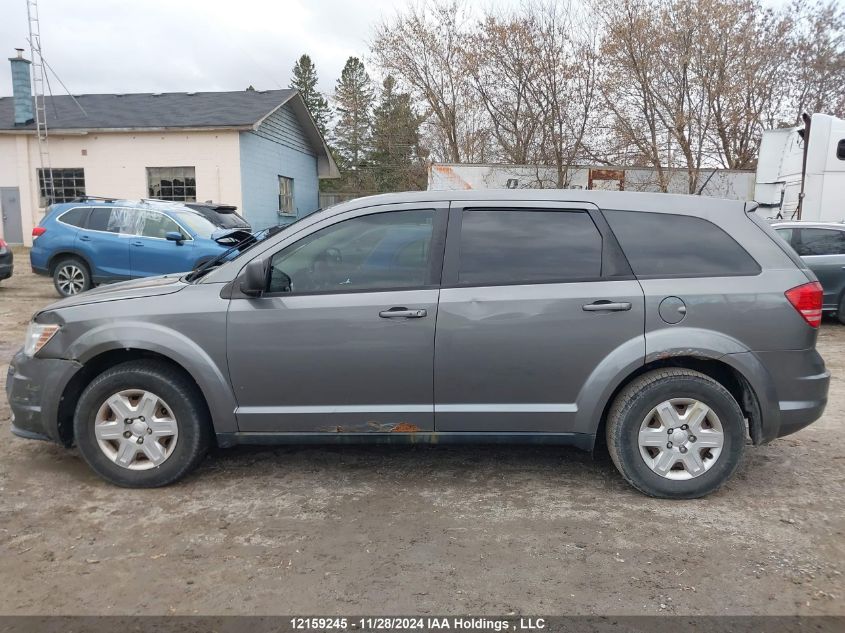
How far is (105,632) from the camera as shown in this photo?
2598 millimetres

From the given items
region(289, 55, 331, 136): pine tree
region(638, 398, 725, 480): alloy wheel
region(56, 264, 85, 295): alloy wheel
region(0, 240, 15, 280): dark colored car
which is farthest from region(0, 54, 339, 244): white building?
region(289, 55, 331, 136): pine tree

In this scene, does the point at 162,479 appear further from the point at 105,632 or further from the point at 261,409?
the point at 105,632

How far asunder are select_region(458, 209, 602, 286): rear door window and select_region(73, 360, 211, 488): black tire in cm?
173

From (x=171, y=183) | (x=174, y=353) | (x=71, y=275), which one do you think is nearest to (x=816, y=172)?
(x=174, y=353)

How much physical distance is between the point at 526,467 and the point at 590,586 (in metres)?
1.40

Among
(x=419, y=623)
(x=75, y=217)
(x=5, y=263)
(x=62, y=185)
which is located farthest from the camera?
(x=62, y=185)

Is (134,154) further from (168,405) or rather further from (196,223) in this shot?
(168,405)

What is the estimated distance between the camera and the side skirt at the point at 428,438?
3.74m

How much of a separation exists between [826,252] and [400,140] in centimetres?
2438

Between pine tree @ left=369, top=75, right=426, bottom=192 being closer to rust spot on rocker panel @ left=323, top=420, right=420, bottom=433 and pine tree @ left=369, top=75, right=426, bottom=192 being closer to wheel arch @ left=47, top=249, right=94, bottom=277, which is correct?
wheel arch @ left=47, top=249, right=94, bottom=277

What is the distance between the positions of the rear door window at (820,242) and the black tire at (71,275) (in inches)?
451

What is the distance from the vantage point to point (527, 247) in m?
3.79

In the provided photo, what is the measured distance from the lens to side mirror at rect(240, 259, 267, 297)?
142 inches

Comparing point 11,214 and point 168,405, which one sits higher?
point 11,214
